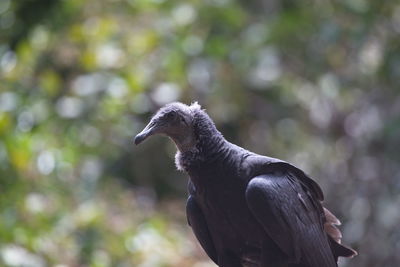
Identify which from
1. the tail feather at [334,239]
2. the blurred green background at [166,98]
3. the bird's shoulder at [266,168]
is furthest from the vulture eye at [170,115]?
the blurred green background at [166,98]

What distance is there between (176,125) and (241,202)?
0.33 m

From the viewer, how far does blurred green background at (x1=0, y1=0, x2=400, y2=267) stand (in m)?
5.14

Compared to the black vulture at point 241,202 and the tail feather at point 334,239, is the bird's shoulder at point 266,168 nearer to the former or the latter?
the black vulture at point 241,202

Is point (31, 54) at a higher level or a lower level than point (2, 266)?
higher

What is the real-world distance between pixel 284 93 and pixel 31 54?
2292 mm

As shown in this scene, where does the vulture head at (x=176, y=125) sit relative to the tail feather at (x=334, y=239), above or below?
above

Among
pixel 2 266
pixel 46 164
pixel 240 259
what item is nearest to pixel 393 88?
pixel 46 164

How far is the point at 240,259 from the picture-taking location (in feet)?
7.80

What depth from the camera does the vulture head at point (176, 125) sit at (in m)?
2.32

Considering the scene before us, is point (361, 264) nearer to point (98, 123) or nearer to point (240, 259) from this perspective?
point (98, 123)

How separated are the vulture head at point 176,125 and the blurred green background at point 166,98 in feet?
8.69

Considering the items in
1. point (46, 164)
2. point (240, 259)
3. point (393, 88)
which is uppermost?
point (393, 88)

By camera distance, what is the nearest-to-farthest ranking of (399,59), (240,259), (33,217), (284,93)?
(240,259), (33,217), (399,59), (284,93)

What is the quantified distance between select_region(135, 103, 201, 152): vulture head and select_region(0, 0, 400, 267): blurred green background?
265cm
